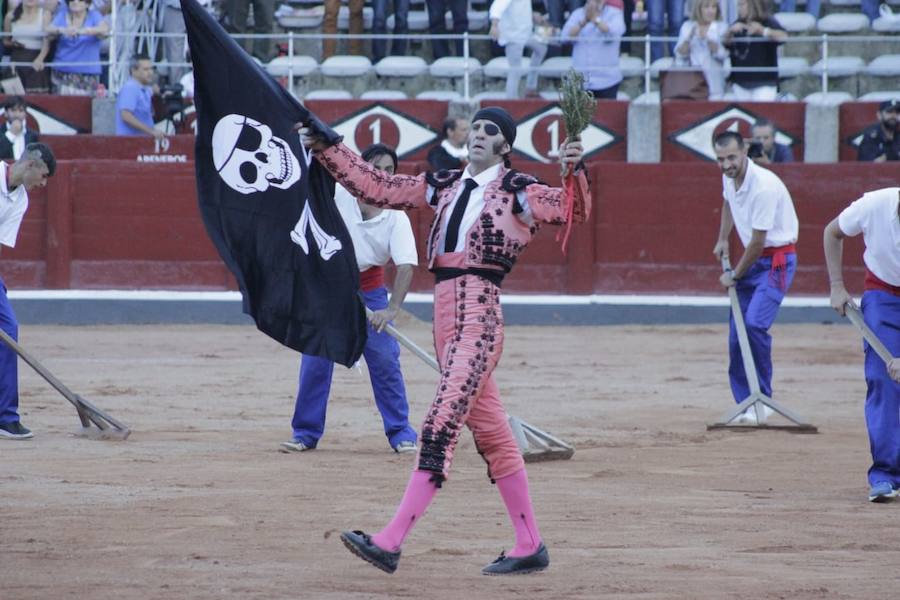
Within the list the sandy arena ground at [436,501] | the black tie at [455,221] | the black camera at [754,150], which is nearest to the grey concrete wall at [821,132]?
the sandy arena ground at [436,501]

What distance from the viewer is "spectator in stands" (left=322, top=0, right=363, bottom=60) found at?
16.2 m

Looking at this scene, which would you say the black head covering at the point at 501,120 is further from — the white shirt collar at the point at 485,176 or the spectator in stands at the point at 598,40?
the spectator in stands at the point at 598,40

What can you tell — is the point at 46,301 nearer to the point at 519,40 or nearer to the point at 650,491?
the point at 519,40

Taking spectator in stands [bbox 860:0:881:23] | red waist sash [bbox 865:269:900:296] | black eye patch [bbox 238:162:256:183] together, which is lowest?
red waist sash [bbox 865:269:900:296]

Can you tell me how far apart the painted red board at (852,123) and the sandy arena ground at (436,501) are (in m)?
4.27

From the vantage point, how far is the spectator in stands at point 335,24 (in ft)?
53.3

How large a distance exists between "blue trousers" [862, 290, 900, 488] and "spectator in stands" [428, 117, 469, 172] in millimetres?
6766

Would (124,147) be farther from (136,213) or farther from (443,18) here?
(443,18)

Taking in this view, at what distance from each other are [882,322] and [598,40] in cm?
894

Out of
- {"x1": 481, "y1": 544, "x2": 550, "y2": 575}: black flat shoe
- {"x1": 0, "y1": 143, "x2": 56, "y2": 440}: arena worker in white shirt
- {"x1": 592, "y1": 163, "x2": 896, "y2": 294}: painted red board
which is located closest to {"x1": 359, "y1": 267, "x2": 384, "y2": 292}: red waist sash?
{"x1": 0, "y1": 143, "x2": 56, "y2": 440}: arena worker in white shirt

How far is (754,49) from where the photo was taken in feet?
50.0

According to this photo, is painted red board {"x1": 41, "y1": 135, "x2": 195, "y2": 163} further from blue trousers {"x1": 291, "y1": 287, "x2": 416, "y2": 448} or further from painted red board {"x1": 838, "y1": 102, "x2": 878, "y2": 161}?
blue trousers {"x1": 291, "y1": 287, "x2": 416, "y2": 448}

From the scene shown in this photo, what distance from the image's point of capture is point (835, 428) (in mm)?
9016

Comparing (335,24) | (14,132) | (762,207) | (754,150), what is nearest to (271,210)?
(762,207)
